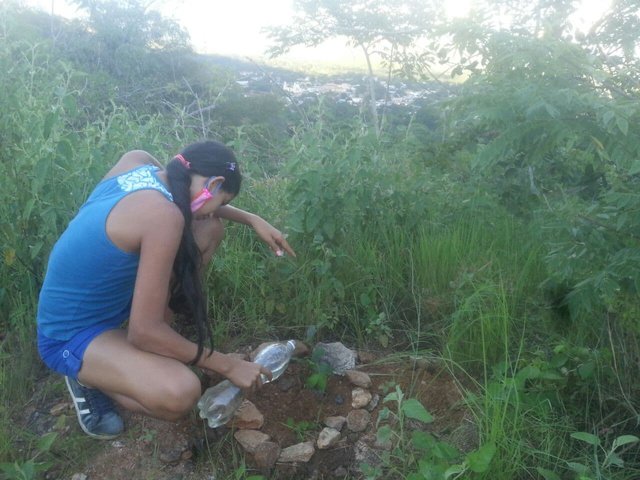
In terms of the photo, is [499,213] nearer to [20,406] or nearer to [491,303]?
[491,303]

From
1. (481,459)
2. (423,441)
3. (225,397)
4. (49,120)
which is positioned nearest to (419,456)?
(423,441)

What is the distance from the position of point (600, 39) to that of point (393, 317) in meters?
1.62

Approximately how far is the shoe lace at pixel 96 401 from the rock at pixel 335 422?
0.85 m

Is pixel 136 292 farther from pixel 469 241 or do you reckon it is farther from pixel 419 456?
pixel 469 241

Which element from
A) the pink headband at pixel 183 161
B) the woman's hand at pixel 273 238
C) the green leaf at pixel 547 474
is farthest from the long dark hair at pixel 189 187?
Answer: the green leaf at pixel 547 474

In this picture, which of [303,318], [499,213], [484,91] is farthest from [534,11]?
[303,318]

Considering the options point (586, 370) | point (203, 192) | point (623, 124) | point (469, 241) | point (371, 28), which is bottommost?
point (586, 370)

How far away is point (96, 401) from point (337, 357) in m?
0.97

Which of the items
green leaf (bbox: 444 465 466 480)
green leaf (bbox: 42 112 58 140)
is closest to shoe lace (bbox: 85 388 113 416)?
green leaf (bbox: 42 112 58 140)

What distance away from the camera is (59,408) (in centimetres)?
280

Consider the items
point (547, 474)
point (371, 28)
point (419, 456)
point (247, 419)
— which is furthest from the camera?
point (371, 28)

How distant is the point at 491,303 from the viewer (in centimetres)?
282

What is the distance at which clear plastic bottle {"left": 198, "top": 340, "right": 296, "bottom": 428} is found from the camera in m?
2.56

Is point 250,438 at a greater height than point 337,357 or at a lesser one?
lesser
